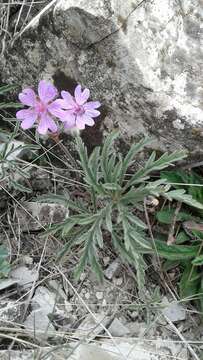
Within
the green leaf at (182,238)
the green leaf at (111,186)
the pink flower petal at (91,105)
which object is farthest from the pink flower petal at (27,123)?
the green leaf at (182,238)

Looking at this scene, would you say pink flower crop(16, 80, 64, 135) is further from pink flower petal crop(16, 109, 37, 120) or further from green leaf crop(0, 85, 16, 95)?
green leaf crop(0, 85, 16, 95)

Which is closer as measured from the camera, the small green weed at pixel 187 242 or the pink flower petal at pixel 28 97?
the pink flower petal at pixel 28 97

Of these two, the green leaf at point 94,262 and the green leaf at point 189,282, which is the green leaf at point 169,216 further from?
the green leaf at point 94,262

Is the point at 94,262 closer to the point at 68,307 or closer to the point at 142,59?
the point at 68,307

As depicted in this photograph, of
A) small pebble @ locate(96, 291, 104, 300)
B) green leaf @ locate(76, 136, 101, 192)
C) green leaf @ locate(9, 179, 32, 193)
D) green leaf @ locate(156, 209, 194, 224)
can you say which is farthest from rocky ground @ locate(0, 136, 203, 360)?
green leaf @ locate(76, 136, 101, 192)

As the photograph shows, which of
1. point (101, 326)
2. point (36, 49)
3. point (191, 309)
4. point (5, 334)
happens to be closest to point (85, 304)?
point (101, 326)

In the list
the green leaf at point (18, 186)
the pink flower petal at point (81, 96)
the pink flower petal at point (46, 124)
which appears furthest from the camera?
the green leaf at point (18, 186)

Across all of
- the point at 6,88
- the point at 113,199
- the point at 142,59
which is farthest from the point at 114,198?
the point at 6,88
